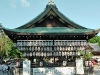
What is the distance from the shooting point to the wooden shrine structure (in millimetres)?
17156

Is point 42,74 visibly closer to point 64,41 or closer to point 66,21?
point 64,41

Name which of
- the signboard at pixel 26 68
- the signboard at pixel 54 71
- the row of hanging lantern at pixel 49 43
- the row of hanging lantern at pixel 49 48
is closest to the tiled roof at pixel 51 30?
the row of hanging lantern at pixel 49 43

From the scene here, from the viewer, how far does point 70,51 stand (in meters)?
17.8

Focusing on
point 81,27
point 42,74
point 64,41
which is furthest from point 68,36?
point 42,74

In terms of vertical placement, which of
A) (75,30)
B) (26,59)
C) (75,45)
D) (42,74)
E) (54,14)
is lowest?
(42,74)

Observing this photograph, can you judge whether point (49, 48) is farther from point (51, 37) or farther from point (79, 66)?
point (79, 66)

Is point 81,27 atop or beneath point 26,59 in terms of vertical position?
atop

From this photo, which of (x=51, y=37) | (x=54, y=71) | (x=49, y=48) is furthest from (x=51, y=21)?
(x=54, y=71)

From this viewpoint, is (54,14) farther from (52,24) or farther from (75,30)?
(75,30)

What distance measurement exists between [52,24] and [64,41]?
89.3 inches

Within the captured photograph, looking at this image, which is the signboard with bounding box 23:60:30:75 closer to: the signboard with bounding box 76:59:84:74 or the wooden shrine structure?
the wooden shrine structure

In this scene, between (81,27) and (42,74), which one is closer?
(42,74)

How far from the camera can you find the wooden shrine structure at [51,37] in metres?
17.2

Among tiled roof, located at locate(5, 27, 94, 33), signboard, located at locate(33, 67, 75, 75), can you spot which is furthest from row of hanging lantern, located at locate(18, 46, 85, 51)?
signboard, located at locate(33, 67, 75, 75)
